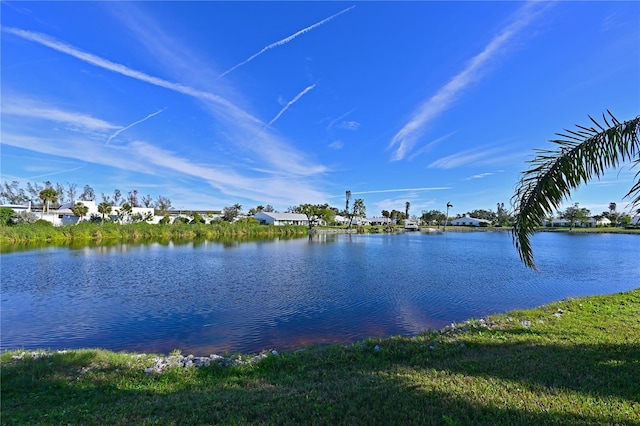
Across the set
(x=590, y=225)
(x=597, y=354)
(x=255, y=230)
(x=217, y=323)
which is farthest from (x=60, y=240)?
(x=590, y=225)

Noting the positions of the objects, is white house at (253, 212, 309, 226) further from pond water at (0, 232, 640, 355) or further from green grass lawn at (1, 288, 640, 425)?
green grass lawn at (1, 288, 640, 425)

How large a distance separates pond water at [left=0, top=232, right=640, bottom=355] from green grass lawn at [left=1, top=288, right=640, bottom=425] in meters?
3.20

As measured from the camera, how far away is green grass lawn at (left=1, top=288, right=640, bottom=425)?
4.02 m

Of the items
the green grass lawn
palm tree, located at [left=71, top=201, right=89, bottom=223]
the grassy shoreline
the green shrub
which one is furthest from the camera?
palm tree, located at [left=71, top=201, right=89, bottom=223]

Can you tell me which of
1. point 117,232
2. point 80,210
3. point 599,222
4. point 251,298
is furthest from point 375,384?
point 599,222

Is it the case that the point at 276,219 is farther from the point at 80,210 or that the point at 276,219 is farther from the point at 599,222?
the point at 599,222

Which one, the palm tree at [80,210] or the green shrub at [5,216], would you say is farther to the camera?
the palm tree at [80,210]

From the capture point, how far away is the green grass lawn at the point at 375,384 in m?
4.02

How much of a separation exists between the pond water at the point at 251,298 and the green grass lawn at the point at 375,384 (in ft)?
10.5

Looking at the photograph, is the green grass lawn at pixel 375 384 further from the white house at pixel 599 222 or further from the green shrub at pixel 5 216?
the white house at pixel 599 222

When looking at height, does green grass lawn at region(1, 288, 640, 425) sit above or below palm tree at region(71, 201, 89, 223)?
below

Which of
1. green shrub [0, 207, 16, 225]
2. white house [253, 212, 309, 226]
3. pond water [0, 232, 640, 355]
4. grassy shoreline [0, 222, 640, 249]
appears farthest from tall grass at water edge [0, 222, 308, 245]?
white house [253, 212, 309, 226]

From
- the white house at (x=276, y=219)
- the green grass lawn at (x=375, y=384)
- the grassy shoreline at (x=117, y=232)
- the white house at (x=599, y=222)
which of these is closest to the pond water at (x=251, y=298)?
the green grass lawn at (x=375, y=384)

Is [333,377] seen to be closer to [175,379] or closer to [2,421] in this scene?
[175,379]
